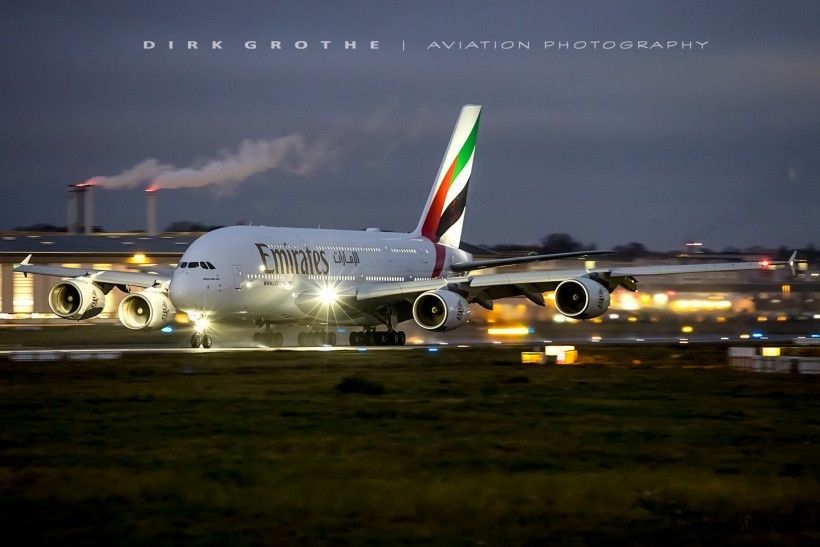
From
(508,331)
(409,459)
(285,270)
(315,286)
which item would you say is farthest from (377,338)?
(409,459)

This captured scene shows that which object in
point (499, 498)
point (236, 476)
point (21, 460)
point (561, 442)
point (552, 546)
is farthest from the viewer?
point (561, 442)

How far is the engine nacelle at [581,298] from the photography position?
1850 inches

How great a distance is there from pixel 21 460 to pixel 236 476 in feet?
11.6

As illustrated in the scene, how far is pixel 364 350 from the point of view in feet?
154

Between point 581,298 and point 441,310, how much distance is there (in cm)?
520

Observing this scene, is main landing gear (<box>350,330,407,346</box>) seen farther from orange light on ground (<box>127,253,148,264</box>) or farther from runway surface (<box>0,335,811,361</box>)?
orange light on ground (<box>127,253,148,264</box>)

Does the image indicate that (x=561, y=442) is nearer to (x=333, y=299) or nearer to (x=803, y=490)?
(x=803, y=490)

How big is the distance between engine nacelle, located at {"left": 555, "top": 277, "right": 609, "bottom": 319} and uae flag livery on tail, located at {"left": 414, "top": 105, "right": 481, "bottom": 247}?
13.4 metres

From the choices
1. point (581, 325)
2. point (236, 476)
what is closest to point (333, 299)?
point (581, 325)

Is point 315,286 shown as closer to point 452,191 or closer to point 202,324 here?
point 202,324

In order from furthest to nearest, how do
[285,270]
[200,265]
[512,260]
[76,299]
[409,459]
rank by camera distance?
[512,260]
[76,299]
[285,270]
[200,265]
[409,459]

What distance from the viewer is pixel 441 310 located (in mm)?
47844

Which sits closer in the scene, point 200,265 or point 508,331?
point 200,265

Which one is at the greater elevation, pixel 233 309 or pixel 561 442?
pixel 233 309
